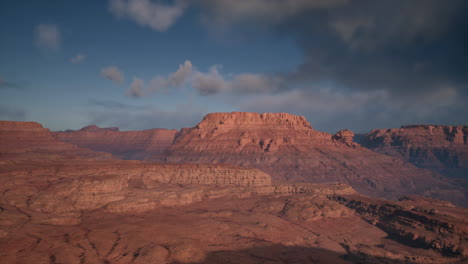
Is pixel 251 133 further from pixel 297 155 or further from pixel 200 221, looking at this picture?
pixel 200 221

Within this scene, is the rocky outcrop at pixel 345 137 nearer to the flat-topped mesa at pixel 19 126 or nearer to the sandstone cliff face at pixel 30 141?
the sandstone cliff face at pixel 30 141

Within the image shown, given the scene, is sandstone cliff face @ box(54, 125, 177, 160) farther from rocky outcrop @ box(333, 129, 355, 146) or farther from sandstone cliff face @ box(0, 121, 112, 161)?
rocky outcrop @ box(333, 129, 355, 146)

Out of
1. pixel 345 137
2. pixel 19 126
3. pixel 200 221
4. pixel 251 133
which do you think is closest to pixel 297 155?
pixel 251 133

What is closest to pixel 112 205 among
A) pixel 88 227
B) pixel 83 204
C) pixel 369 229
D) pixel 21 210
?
pixel 83 204

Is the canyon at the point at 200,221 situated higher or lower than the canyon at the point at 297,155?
lower

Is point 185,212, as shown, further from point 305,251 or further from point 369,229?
point 369,229

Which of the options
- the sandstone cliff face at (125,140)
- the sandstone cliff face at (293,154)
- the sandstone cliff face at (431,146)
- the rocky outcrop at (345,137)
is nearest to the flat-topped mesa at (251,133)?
the sandstone cliff face at (293,154)
